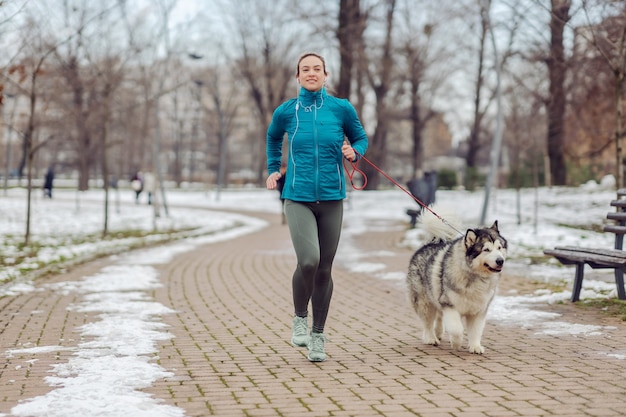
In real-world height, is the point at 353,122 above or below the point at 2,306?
above

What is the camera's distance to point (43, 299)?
9.87 metres

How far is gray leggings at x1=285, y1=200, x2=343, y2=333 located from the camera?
5.92 metres

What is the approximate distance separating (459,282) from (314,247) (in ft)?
4.03

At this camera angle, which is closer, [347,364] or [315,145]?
[315,145]

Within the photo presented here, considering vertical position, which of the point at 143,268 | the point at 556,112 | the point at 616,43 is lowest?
the point at 143,268

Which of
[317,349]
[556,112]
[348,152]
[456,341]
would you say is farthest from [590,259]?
[556,112]

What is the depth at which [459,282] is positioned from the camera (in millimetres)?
6363

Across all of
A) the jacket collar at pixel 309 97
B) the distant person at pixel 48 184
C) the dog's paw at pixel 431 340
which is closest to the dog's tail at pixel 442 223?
the dog's paw at pixel 431 340

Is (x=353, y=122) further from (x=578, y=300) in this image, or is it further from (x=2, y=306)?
→ (x=2, y=306)

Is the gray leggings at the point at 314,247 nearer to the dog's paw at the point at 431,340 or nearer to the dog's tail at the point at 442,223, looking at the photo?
the dog's paw at the point at 431,340

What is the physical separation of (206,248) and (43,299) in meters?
8.26

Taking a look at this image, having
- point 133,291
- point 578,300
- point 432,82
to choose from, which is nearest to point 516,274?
point 578,300

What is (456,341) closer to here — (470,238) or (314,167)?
(470,238)

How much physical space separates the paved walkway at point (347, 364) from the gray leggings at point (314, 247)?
0.48 meters
